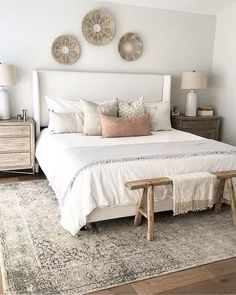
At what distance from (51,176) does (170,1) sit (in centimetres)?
314

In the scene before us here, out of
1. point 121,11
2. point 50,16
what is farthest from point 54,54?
point 121,11

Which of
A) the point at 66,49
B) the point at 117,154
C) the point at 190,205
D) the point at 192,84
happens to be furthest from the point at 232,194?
the point at 66,49

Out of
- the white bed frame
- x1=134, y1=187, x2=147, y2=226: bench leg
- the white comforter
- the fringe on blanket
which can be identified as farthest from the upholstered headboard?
the fringe on blanket

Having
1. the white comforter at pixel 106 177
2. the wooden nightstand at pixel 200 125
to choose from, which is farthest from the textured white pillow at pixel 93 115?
the wooden nightstand at pixel 200 125

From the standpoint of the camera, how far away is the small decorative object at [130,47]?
4598 mm

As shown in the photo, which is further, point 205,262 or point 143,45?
point 143,45

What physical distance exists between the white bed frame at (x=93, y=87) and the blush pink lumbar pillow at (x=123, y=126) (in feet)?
2.58

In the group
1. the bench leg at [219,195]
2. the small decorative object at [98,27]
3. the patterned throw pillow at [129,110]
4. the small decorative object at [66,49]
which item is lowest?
the bench leg at [219,195]

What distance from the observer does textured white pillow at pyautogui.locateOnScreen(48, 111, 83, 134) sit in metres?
3.87

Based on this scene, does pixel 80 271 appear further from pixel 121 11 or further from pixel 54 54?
pixel 121 11

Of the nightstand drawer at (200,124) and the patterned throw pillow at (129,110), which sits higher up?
the patterned throw pillow at (129,110)

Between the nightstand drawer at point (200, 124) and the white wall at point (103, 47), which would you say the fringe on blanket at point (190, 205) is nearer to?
the nightstand drawer at point (200, 124)

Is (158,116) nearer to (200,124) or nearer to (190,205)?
(200,124)

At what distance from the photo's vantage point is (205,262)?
230 cm
